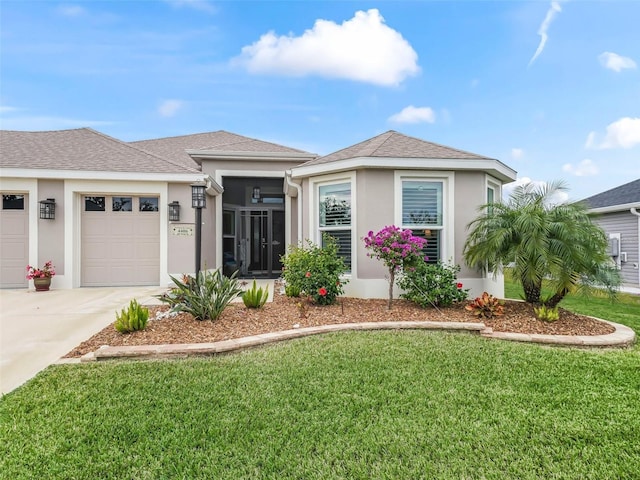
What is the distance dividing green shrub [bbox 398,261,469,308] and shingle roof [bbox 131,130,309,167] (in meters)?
7.38

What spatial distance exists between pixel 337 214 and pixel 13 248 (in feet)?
29.8

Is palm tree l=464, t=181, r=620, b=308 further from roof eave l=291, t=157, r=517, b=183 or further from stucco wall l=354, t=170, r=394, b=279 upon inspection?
stucco wall l=354, t=170, r=394, b=279

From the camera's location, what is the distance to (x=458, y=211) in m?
7.14

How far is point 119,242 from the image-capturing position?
30.5 feet

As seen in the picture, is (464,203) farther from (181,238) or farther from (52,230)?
(52,230)

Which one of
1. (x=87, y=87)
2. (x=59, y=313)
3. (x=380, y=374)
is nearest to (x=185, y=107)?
(x=87, y=87)

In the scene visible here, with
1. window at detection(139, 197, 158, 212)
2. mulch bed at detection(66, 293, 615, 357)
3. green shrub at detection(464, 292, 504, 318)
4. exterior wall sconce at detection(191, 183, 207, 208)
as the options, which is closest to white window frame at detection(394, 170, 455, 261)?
mulch bed at detection(66, 293, 615, 357)

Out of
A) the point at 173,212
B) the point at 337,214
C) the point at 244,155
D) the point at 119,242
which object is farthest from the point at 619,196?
the point at 119,242

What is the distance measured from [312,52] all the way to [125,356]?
1342 centimetres

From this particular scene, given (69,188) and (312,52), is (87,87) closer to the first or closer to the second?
(69,188)

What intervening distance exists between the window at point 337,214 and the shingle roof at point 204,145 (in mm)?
4700

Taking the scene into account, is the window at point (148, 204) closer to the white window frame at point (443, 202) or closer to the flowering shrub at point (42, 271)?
the flowering shrub at point (42, 271)

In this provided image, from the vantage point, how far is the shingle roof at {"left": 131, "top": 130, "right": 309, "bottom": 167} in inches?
468

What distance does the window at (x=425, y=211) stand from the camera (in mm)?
7160
